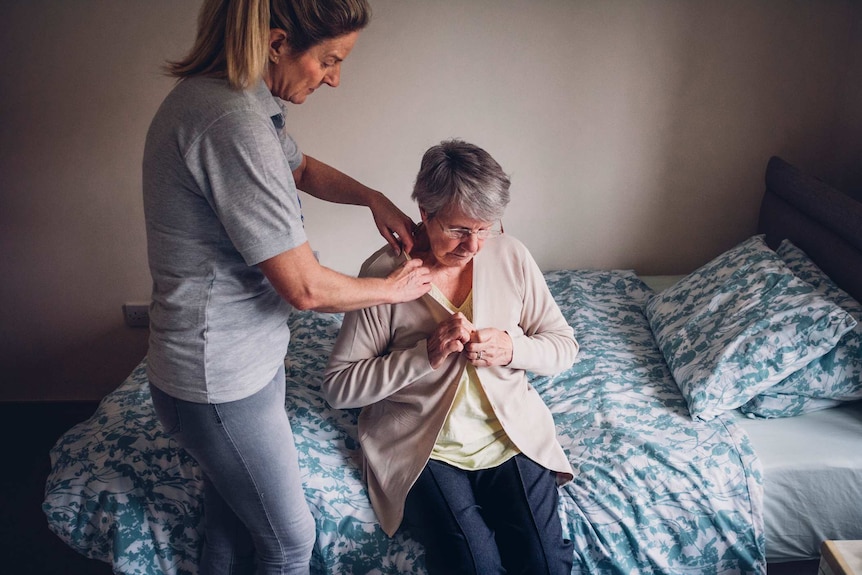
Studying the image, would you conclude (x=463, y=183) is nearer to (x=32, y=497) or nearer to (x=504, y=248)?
(x=504, y=248)

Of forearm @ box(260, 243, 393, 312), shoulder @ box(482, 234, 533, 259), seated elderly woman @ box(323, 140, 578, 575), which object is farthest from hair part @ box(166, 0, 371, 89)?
shoulder @ box(482, 234, 533, 259)

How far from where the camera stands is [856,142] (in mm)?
2389

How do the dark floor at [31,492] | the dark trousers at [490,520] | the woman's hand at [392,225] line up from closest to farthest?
the dark trousers at [490,520] < the woman's hand at [392,225] < the dark floor at [31,492]

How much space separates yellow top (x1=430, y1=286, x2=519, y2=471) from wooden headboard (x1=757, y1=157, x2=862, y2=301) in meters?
1.09

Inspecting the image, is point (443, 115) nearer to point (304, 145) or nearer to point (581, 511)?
point (304, 145)

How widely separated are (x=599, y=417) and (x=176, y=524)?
1.05 meters

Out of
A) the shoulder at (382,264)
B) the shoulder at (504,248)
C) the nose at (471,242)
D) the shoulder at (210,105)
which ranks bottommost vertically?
the shoulder at (382,264)

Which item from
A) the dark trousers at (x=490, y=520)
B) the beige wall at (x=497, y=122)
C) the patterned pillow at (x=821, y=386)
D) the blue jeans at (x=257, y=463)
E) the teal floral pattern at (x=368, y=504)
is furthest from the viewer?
the beige wall at (x=497, y=122)

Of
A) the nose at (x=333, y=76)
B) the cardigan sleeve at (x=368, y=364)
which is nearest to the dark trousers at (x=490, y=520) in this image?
the cardigan sleeve at (x=368, y=364)

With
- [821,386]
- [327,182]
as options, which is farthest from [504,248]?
[821,386]

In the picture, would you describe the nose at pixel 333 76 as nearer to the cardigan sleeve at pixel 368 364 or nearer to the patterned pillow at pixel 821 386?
the cardigan sleeve at pixel 368 364

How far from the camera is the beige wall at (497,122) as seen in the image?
7.84 feet

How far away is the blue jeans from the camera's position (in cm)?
125

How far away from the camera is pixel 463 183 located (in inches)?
58.4
